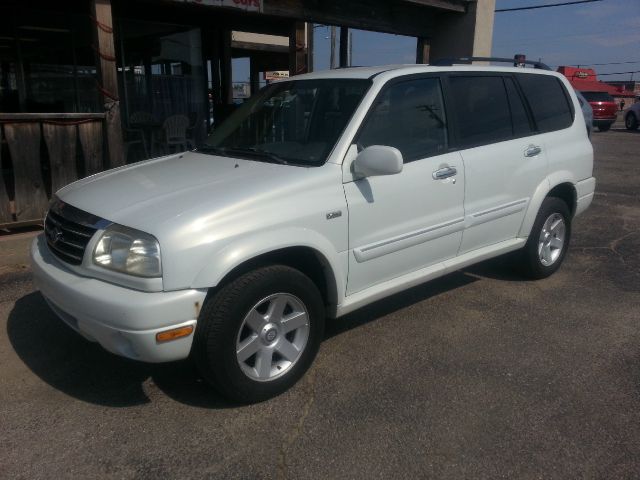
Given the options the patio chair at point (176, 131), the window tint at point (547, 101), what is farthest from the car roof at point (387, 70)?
the patio chair at point (176, 131)

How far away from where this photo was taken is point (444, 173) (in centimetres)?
390

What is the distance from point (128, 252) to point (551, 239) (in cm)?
381

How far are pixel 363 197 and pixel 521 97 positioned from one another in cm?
209

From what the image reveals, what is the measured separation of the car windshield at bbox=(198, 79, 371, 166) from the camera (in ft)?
11.8

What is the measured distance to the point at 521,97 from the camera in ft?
15.5

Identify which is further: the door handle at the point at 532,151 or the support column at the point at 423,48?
the support column at the point at 423,48

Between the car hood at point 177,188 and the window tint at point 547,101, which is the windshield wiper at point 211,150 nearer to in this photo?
the car hood at point 177,188

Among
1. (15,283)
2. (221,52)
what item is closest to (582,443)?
(15,283)

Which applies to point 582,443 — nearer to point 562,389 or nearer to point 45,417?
point 562,389

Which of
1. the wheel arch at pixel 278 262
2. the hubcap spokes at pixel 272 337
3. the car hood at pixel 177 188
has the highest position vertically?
the car hood at pixel 177 188

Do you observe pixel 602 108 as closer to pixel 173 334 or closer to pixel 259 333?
pixel 259 333

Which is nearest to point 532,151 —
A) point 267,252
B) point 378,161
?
point 378,161

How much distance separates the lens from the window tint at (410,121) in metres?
3.65

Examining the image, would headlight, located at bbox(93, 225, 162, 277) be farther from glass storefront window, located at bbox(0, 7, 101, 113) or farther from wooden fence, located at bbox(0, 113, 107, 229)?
glass storefront window, located at bbox(0, 7, 101, 113)
